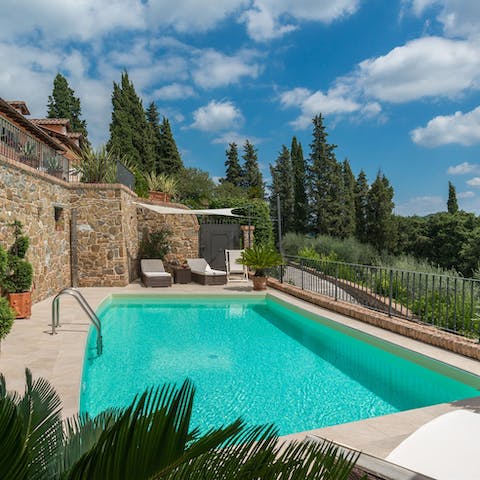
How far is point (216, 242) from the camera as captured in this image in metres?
17.5

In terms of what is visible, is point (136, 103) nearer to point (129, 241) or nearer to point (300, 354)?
point (129, 241)

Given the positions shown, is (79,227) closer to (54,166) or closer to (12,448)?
(54,166)

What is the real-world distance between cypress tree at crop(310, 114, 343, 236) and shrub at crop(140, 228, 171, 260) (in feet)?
49.7

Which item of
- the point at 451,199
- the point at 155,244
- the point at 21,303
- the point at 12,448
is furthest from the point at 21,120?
the point at 451,199

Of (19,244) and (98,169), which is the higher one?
(98,169)

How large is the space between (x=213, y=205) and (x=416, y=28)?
11023mm

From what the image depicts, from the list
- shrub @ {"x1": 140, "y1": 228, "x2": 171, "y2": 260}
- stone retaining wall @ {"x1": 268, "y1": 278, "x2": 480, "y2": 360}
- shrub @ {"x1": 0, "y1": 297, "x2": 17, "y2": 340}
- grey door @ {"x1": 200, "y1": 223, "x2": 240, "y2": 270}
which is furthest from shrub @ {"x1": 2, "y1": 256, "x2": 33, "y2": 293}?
grey door @ {"x1": 200, "y1": 223, "x2": 240, "y2": 270}

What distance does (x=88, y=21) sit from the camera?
30.7 ft

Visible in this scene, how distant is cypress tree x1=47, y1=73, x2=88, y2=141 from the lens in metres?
37.2

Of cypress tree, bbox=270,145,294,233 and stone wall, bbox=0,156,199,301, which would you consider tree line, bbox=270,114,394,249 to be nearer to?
cypress tree, bbox=270,145,294,233

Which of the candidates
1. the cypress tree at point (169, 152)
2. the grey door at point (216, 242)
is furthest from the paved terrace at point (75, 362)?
the cypress tree at point (169, 152)

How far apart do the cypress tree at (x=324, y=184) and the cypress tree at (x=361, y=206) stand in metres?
2.81

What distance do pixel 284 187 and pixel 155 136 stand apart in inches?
483

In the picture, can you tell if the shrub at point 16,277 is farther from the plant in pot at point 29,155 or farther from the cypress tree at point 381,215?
the cypress tree at point 381,215
